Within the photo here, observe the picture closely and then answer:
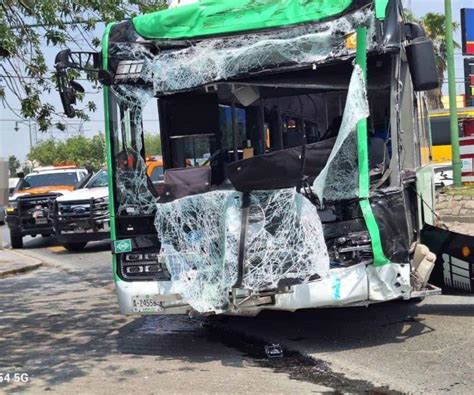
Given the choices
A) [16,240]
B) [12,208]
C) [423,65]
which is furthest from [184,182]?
[16,240]

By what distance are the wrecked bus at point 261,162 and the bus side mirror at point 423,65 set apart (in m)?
0.01

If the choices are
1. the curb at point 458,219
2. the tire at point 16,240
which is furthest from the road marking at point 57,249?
the curb at point 458,219

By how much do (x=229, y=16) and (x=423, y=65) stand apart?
1.87 m

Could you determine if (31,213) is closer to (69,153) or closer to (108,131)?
(108,131)

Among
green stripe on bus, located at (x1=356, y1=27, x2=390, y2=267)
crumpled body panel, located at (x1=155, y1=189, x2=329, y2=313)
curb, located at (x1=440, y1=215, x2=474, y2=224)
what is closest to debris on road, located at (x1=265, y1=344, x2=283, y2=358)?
crumpled body panel, located at (x1=155, y1=189, x2=329, y2=313)

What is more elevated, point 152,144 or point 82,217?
point 152,144

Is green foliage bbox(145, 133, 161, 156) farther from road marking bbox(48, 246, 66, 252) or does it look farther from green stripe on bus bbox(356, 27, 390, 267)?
road marking bbox(48, 246, 66, 252)

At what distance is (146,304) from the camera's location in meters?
6.17

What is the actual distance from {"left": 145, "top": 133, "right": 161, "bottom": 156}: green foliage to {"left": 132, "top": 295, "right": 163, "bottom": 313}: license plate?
4.61 feet

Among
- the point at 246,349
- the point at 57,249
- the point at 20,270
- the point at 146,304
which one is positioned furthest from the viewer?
the point at 57,249

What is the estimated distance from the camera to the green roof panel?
6020 millimetres

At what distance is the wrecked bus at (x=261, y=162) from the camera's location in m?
5.75

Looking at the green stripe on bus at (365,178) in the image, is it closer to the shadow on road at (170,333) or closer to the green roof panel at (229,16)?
the green roof panel at (229,16)

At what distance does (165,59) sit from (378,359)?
341 cm
